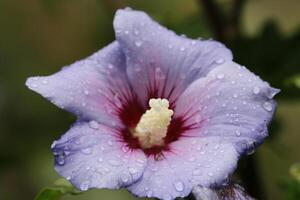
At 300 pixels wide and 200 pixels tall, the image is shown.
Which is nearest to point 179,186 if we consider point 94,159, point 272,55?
point 94,159

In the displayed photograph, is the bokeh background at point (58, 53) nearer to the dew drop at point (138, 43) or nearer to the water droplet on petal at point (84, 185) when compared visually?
the dew drop at point (138, 43)

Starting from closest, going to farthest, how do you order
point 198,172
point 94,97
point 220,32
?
1. point 198,172
2. point 94,97
3. point 220,32

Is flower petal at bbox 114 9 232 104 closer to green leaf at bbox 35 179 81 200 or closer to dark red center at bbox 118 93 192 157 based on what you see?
dark red center at bbox 118 93 192 157

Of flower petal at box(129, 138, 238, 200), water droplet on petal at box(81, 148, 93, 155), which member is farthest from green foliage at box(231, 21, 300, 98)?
water droplet on petal at box(81, 148, 93, 155)

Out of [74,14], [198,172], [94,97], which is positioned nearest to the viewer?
[198,172]

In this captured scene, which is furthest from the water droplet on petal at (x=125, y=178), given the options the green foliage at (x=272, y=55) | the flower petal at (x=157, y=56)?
the green foliage at (x=272, y=55)

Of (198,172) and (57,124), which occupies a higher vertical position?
(198,172)

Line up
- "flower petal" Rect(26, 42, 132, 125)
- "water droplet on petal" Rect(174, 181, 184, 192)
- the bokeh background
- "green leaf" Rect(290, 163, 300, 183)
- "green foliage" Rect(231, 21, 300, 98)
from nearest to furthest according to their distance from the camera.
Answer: "water droplet on petal" Rect(174, 181, 184, 192) < "flower petal" Rect(26, 42, 132, 125) < "green leaf" Rect(290, 163, 300, 183) < "green foliage" Rect(231, 21, 300, 98) < the bokeh background

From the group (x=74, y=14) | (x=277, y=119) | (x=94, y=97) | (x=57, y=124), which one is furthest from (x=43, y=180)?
(x=94, y=97)

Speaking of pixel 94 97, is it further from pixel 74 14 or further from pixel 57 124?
pixel 74 14
